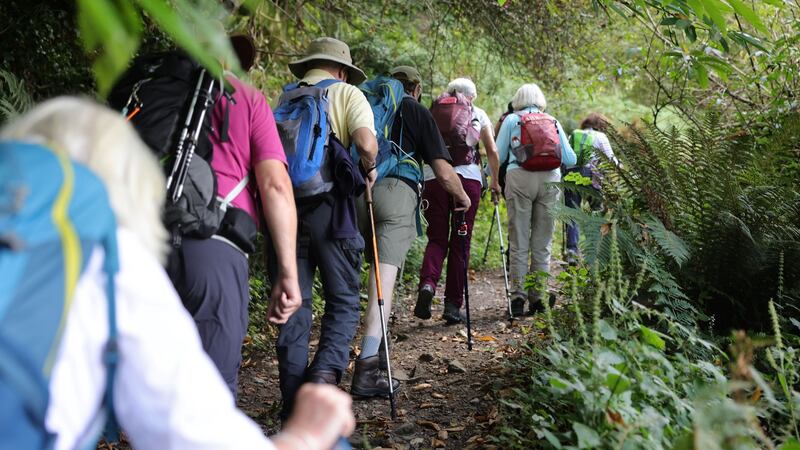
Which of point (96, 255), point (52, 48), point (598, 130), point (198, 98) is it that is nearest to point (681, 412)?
point (198, 98)

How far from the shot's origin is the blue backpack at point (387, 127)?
17.5ft

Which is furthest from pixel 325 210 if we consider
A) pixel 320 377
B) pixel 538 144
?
pixel 538 144

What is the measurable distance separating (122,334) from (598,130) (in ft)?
29.6

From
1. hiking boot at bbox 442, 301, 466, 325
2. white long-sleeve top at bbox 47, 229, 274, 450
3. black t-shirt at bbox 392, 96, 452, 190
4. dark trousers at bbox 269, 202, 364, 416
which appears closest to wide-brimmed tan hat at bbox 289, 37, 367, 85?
black t-shirt at bbox 392, 96, 452, 190

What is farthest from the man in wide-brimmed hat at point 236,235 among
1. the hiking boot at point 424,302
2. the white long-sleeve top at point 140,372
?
the hiking boot at point 424,302

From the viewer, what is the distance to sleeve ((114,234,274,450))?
4.11 feet

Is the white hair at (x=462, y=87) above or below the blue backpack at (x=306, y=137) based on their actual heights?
above

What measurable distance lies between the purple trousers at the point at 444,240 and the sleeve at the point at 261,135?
157 inches

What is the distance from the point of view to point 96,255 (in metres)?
1.22

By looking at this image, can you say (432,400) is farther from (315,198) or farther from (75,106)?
(75,106)

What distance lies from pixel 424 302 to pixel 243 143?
427 cm

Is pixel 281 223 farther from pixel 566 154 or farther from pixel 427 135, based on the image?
pixel 566 154

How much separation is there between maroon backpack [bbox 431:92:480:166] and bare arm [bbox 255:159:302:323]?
4045mm

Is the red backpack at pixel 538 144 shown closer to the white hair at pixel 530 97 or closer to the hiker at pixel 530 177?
the hiker at pixel 530 177
